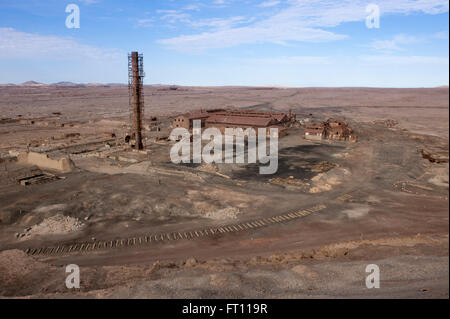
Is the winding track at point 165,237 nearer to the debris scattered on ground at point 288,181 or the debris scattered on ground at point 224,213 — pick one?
the debris scattered on ground at point 224,213

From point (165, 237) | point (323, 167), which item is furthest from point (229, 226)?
point (323, 167)

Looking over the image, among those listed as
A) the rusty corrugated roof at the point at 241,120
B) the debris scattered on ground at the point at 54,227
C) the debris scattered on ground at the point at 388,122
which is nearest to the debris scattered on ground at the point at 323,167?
the rusty corrugated roof at the point at 241,120

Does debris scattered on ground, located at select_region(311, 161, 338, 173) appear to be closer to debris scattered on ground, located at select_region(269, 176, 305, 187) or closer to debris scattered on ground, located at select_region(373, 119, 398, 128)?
debris scattered on ground, located at select_region(269, 176, 305, 187)

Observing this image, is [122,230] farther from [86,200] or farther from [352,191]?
[352,191]

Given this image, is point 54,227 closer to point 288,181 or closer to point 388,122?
point 288,181

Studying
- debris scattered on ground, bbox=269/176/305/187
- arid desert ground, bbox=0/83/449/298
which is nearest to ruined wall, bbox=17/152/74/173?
arid desert ground, bbox=0/83/449/298

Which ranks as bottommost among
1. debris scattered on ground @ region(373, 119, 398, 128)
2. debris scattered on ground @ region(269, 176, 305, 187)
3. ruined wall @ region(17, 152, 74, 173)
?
debris scattered on ground @ region(269, 176, 305, 187)
